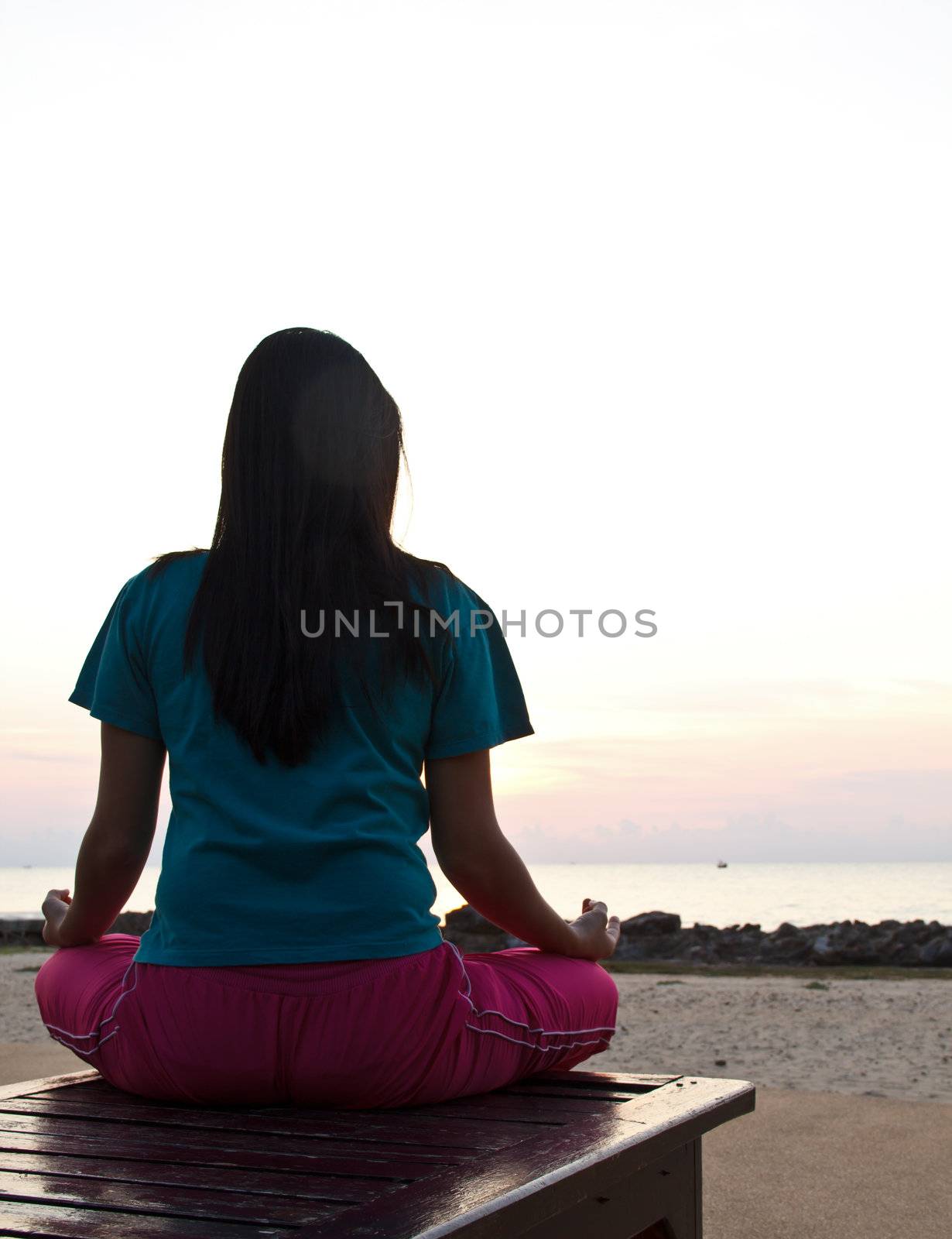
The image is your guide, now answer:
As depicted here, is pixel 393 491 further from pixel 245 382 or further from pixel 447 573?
pixel 245 382

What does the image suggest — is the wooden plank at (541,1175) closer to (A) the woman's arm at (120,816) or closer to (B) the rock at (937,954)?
(A) the woman's arm at (120,816)

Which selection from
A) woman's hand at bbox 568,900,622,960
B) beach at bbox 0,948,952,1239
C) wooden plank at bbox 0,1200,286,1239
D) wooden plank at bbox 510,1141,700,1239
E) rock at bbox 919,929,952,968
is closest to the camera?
wooden plank at bbox 0,1200,286,1239

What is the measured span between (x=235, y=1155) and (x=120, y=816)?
69 cm

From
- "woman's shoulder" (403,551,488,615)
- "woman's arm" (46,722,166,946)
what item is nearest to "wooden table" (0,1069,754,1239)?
"woman's arm" (46,722,166,946)

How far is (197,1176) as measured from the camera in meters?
1.41

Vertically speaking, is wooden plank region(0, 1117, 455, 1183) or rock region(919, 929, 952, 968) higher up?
wooden plank region(0, 1117, 455, 1183)

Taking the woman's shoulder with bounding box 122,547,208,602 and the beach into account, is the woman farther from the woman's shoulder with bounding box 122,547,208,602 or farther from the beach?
the beach

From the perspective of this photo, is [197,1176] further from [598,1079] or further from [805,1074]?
[805,1074]

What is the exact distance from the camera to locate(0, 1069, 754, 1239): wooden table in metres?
1.24

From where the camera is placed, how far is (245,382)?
2.09 meters

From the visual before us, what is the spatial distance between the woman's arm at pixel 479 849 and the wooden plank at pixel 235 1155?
1.87ft

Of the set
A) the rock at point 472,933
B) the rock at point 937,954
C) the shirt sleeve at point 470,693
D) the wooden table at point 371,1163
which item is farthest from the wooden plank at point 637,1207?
the rock at point 937,954

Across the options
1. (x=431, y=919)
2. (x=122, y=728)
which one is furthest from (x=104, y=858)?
(x=431, y=919)

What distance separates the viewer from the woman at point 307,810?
5.84 ft
